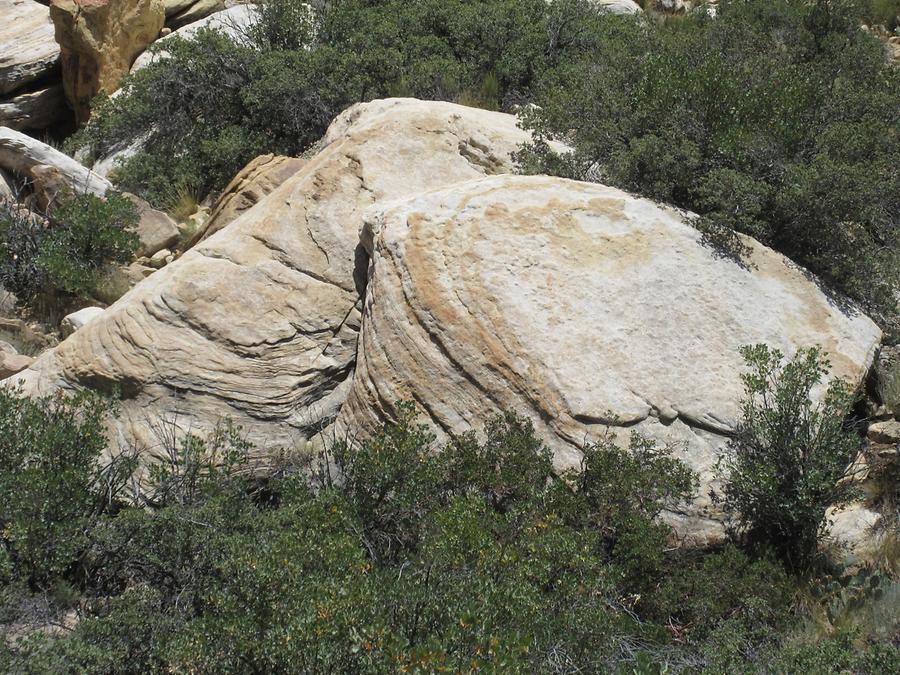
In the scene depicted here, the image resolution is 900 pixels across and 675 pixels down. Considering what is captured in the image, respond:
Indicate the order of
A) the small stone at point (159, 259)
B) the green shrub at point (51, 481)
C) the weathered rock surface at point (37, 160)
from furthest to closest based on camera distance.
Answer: the weathered rock surface at point (37, 160)
the small stone at point (159, 259)
the green shrub at point (51, 481)

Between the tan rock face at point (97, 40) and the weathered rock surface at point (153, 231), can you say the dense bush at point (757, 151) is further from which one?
the tan rock face at point (97, 40)

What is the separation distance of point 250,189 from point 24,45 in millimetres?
7482

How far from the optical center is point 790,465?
4723 millimetres

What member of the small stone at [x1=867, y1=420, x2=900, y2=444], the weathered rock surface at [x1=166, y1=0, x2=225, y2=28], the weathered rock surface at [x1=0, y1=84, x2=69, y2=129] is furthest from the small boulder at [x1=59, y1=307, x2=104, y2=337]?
the weathered rock surface at [x1=166, y1=0, x2=225, y2=28]

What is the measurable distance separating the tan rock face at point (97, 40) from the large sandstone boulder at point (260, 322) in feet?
24.0

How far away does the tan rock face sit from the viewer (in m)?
12.2

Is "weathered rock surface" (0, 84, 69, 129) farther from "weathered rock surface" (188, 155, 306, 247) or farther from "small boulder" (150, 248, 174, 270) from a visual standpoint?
"weathered rock surface" (188, 155, 306, 247)

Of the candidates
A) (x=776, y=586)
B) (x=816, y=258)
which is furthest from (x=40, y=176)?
(x=776, y=586)

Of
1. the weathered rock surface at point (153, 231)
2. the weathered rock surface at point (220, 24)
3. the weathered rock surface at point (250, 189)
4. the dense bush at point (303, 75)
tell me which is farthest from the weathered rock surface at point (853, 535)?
the weathered rock surface at point (220, 24)

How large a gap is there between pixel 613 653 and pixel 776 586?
1175mm

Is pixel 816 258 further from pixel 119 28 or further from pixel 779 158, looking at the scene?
pixel 119 28

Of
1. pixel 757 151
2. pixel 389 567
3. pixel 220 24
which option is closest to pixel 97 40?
pixel 220 24

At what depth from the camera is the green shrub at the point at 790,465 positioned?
4.65 meters

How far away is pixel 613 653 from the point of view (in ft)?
12.6
